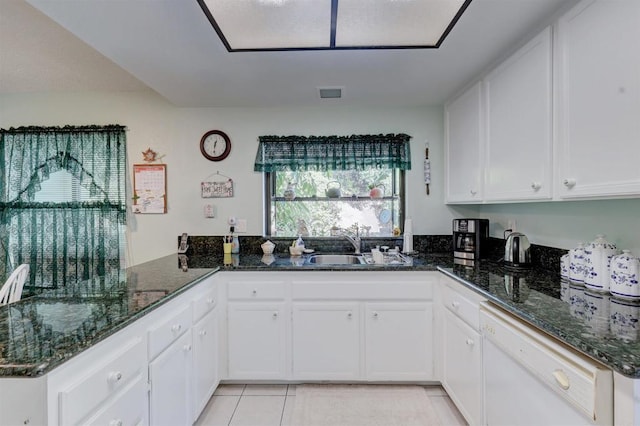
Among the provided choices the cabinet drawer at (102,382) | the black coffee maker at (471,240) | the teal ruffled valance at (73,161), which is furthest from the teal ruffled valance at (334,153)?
the cabinet drawer at (102,382)

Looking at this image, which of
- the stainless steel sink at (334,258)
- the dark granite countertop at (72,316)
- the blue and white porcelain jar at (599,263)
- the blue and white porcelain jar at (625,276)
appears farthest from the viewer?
the stainless steel sink at (334,258)

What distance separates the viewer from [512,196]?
1891 mm

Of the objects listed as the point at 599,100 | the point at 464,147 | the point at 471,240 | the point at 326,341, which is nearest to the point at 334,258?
the point at 326,341

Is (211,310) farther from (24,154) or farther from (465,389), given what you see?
(24,154)

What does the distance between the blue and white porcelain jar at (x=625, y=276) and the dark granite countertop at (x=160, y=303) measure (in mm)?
58

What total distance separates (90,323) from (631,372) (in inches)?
64.9

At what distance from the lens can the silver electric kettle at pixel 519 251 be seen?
2037 mm

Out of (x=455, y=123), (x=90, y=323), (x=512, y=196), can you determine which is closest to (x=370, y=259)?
(x=512, y=196)

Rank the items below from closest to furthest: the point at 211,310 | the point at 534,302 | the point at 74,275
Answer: the point at 534,302 < the point at 211,310 < the point at 74,275

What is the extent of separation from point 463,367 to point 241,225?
6.86 ft

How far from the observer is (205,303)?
2039 millimetres

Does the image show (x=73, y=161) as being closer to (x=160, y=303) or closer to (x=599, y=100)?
(x=160, y=303)

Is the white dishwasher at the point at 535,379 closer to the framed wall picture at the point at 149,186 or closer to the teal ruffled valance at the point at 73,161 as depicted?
the framed wall picture at the point at 149,186

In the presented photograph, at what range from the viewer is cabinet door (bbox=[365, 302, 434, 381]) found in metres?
2.26
